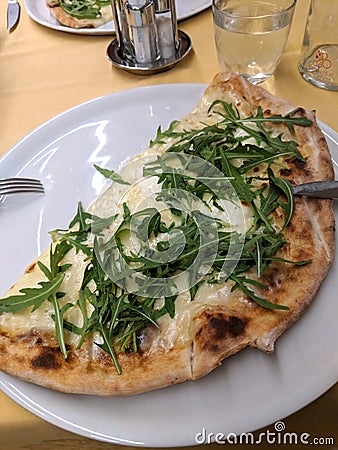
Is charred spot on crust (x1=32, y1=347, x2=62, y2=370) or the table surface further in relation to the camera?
the table surface

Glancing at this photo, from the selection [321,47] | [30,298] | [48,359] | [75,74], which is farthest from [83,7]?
[48,359]

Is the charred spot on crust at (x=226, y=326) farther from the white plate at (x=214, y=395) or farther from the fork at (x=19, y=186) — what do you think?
the fork at (x=19, y=186)

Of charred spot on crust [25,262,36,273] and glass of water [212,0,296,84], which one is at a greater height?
A: glass of water [212,0,296,84]

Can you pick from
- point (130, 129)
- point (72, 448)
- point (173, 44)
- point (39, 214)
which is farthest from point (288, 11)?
point (72, 448)

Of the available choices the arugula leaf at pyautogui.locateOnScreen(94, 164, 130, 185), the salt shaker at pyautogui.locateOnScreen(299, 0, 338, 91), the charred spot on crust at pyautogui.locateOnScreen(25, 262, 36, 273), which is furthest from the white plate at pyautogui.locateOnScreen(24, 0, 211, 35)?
the charred spot on crust at pyautogui.locateOnScreen(25, 262, 36, 273)
